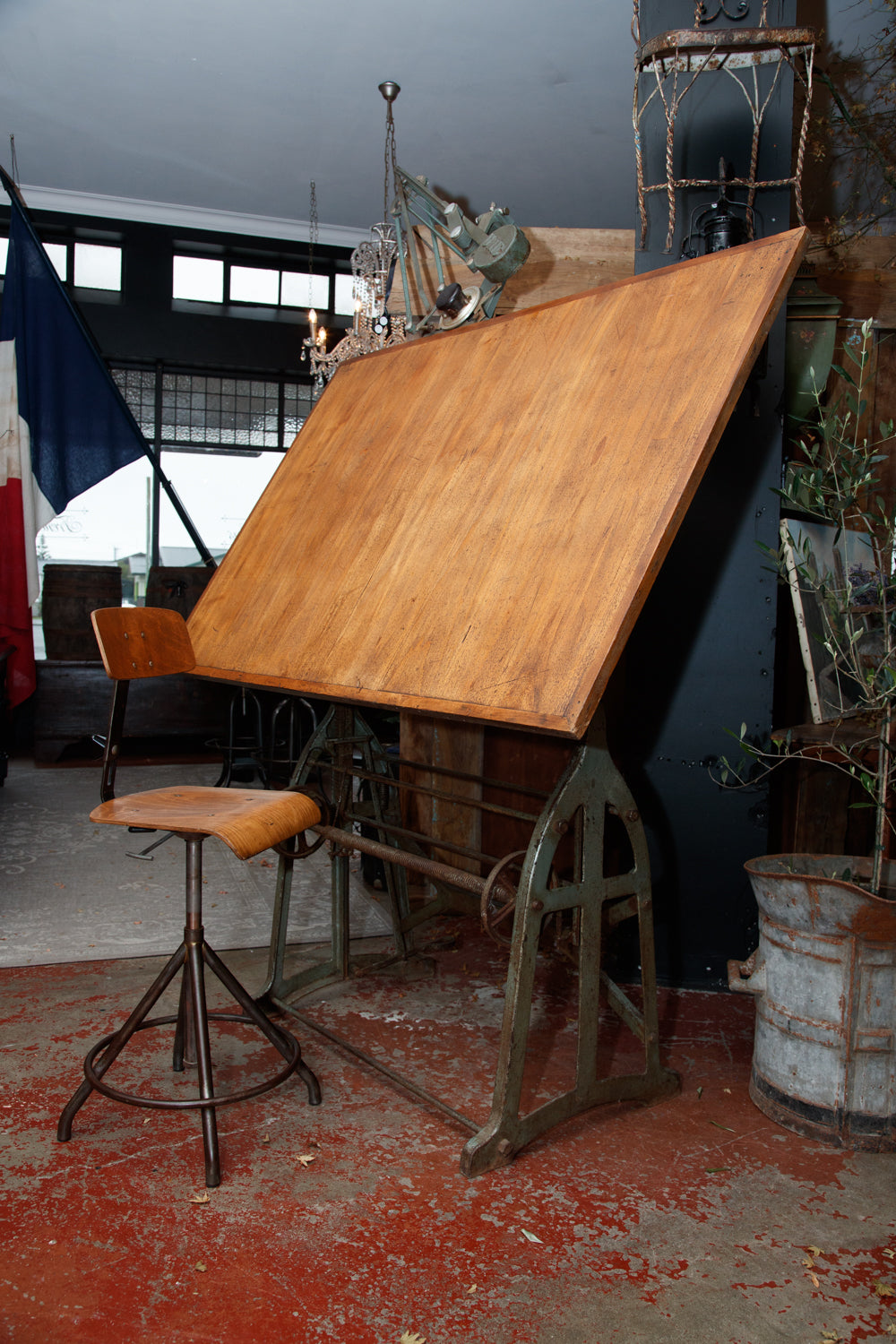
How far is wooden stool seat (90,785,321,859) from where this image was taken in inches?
67.1

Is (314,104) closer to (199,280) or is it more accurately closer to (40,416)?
(199,280)

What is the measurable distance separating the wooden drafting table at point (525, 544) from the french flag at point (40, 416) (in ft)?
11.7

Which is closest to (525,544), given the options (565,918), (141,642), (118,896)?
(141,642)

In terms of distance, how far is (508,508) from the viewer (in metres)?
1.79

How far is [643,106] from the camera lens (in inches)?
104

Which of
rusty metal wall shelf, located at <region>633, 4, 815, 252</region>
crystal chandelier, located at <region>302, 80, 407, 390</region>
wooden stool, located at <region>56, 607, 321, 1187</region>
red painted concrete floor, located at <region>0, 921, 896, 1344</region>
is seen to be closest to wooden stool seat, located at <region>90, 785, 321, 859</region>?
wooden stool, located at <region>56, 607, 321, 1187</region>

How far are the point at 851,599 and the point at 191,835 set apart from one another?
1.63 m

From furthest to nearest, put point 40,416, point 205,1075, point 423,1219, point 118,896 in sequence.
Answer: point 40,416 < point 118,896 < point 205,1075 < point 423,1219

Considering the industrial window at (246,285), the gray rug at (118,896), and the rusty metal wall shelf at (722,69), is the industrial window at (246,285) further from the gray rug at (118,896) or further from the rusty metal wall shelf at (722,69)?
the rusty metal wall shelf at (722,69)

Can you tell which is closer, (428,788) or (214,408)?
(428,788)

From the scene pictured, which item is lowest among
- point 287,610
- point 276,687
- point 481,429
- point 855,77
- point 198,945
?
point 198,945

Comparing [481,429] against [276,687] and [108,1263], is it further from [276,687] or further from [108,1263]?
[108,1263]

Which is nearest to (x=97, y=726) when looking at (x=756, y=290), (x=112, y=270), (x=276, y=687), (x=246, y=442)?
(x=246, y=442)

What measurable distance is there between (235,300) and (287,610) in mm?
7013
